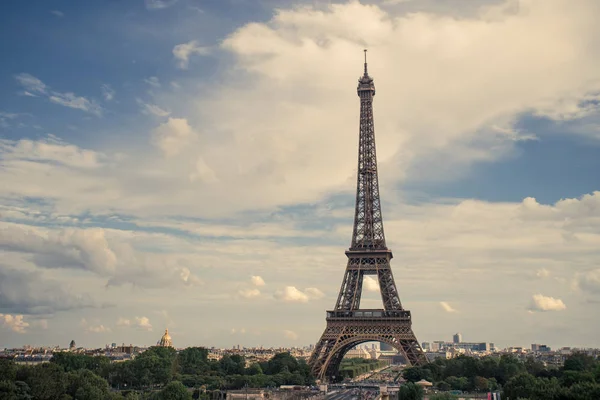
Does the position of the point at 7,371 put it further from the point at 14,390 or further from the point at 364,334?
the point at 364,334

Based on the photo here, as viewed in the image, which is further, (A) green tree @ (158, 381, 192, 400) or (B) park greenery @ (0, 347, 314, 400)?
(A) green tree @ (158, 381, 192, 400)

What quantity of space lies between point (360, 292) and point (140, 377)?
3951 cm

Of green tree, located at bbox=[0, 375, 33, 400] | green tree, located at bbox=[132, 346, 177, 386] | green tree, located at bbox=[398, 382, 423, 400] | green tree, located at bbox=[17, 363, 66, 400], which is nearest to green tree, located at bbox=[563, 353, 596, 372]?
green tree, located at bbox=[398, 382, 423, 400]

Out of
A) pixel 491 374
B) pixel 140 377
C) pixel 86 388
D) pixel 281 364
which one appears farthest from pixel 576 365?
pixel 86 388

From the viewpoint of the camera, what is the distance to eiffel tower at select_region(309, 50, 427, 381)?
10069cm

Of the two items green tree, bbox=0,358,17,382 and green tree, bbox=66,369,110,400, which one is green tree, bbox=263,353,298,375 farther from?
green tree, bbox=0,358,17,382

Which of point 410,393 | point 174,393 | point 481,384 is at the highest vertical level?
point 481,384

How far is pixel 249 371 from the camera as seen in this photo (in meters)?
124

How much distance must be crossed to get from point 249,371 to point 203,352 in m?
29.5

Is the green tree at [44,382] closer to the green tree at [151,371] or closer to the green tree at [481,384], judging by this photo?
the green tree at [151,371]

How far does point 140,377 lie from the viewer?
103m

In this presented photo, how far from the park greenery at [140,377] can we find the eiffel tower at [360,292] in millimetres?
7201

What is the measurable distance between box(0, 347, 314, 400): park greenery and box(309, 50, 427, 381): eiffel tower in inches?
284

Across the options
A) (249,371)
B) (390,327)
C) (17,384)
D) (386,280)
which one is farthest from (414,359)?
(17,384)
